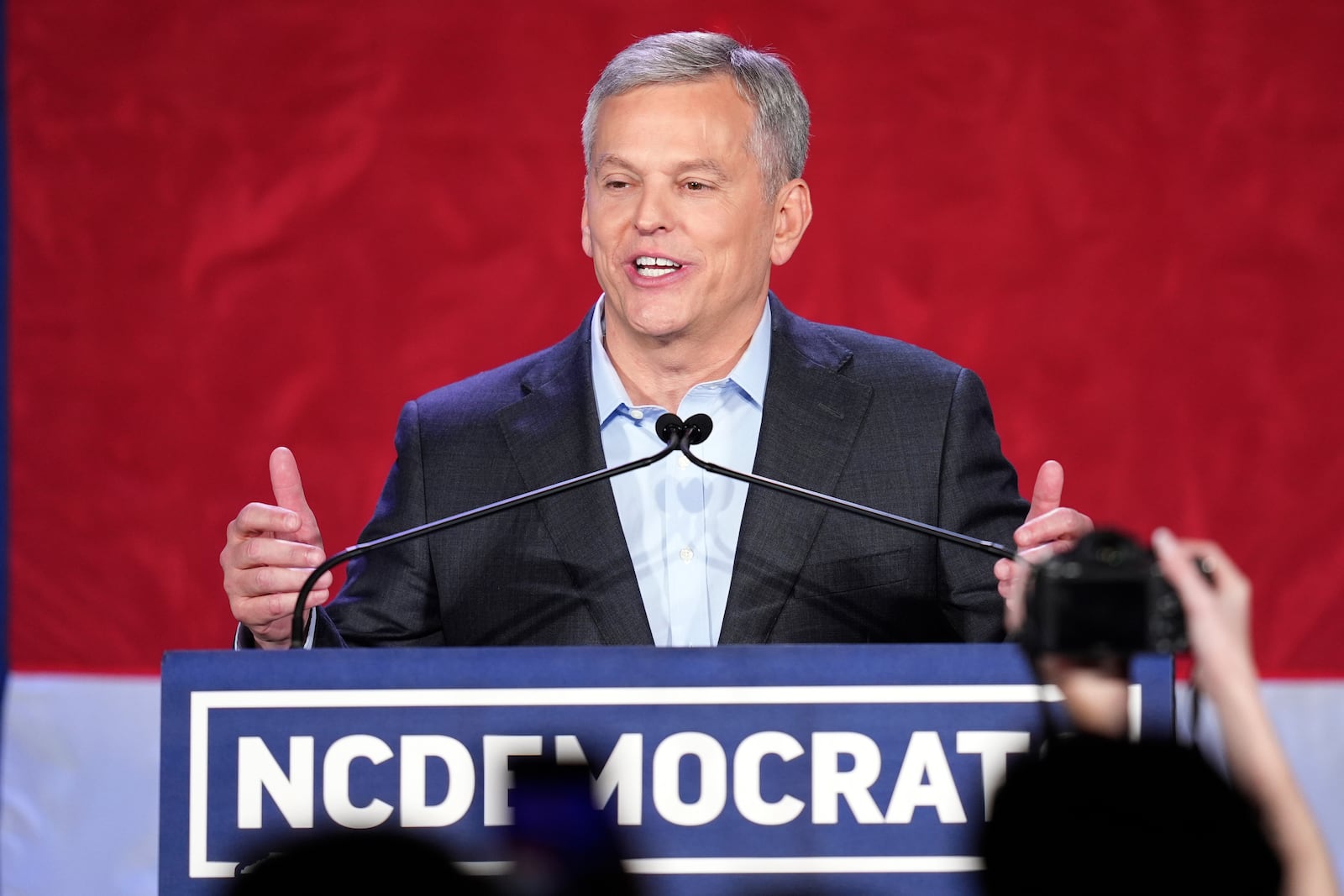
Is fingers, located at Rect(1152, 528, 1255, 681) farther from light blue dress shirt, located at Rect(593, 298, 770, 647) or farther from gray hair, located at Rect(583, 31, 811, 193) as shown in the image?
gray hair, located at Rect(583, 31, 811, 193)

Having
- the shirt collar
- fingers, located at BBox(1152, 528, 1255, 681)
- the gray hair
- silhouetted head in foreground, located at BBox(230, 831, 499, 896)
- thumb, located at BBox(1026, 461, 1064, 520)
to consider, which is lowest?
silhouetted head in foreground, located at BBox(230, 831, 499, 896)

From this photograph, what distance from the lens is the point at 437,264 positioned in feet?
8.36

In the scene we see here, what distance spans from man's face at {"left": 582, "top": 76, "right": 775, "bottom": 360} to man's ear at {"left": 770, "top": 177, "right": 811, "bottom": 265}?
0.09 metres

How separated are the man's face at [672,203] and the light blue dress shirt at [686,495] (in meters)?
0.09

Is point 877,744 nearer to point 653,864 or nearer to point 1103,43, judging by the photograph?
point 653,864

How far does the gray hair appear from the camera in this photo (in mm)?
1567

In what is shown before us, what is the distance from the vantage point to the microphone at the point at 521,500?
3.61 ft

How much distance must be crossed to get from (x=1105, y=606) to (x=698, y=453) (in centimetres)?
99

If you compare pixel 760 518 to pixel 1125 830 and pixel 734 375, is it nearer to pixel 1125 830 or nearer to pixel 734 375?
pixel 734 375

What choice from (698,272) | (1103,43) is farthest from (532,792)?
(1103,43)

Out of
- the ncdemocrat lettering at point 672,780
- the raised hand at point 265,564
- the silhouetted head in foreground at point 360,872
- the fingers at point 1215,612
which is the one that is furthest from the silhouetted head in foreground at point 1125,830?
the raised hand at point 265,564

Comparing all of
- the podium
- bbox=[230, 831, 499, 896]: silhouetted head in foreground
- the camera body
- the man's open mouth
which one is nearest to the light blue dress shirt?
the man's open mouth

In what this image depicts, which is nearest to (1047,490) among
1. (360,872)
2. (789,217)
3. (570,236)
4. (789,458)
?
(789,458)

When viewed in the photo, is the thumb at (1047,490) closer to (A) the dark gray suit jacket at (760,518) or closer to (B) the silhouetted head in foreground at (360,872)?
→ (A) the dark gray suit jacket at (760,518)
